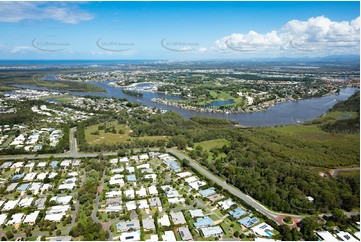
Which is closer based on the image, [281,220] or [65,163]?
[281,220]

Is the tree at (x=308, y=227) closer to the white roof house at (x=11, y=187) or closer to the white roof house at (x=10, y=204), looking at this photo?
the white roof house at (x=10, y=204)

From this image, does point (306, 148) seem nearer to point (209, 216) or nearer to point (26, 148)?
point (209, 216)

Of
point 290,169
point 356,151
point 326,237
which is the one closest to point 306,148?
point 356,151

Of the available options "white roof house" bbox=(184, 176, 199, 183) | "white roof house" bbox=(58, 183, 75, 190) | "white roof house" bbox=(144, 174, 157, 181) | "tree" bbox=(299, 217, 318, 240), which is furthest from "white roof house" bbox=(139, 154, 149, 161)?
"tree" bbox=(299, 217, 318, 240)

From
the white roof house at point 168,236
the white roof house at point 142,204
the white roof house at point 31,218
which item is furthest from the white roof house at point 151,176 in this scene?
the white roof house at point 31,218

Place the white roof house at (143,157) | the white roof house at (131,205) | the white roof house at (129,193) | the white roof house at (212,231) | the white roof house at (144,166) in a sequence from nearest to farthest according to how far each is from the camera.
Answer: the white roof house at (212,231) → the white roof house at (131,205) → the white roof house at (129,193) → the white roof house at (144,166) → the white roof house at (143,157)

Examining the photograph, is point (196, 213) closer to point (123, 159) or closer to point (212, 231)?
point (212, 231)

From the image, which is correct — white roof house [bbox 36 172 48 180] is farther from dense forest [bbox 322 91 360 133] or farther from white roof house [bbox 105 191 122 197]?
dense forest [bbox 322 91 360 133]

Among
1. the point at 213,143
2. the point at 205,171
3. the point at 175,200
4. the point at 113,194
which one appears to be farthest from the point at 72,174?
the point at 213,143
